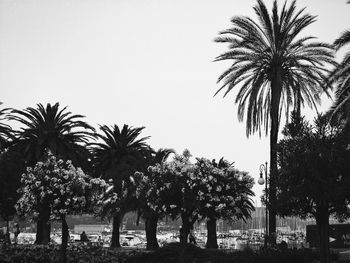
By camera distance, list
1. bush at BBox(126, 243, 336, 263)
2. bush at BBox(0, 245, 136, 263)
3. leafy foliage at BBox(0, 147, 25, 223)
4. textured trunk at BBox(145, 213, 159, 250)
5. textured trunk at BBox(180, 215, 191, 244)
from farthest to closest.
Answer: textured trunk at BBox(145, 213, 159, 250) → leafy foliage at BBox(0, 147, 25, 223) → textured trunk at BBox(180, 215, 191, 244) → bush at BBox(0, 245, 136, 263) → bush at BBox(126, 243, 336, 263)

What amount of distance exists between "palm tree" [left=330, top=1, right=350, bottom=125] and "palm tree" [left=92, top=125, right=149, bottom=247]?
1702cm

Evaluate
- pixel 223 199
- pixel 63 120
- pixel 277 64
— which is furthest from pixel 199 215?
pixel 63 120

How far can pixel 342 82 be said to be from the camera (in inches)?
1062

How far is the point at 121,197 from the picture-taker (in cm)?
3775

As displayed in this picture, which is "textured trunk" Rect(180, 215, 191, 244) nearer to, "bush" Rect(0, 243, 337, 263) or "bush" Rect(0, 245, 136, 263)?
"bush" Rect(0, 243, 337, 263)

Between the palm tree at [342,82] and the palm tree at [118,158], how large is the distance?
17017 mm

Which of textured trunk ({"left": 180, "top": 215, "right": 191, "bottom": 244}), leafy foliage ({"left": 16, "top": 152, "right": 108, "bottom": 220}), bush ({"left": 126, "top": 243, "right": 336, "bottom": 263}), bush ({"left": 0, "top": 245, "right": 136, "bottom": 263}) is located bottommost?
bush ({"left": 0, "top": 245, "right": 136, "bottom": 263})

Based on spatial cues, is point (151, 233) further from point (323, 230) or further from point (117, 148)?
point (323, 230)

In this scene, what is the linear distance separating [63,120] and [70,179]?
53.5 feet

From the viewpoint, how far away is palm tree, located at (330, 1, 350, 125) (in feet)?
81.9

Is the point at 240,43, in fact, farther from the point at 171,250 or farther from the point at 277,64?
the point at 171,250

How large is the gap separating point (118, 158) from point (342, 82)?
22.5 m

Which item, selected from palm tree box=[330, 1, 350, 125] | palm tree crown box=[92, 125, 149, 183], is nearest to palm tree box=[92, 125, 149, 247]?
palm tree crown box=[92, 125, 149, 183]

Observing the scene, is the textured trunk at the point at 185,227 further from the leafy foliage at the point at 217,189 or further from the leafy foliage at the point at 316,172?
the leafy foliage at the point at 316,172
